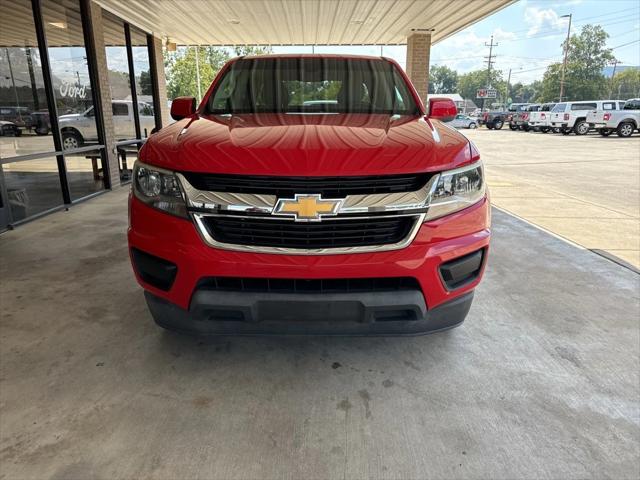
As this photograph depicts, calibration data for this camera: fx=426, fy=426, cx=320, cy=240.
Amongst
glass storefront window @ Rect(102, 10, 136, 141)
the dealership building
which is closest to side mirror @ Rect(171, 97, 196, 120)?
the dealership building

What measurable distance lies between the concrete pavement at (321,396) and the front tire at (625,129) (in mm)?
23320

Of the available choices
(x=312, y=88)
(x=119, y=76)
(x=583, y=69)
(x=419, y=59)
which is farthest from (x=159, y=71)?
(x=583, y=69)

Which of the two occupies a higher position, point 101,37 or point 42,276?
point 101,37

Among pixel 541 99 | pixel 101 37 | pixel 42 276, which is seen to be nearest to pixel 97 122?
pixel 101 37

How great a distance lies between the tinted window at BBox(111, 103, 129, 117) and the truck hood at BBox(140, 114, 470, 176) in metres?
6.61

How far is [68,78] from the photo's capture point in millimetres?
6488

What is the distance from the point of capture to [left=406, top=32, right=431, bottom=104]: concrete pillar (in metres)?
10.8

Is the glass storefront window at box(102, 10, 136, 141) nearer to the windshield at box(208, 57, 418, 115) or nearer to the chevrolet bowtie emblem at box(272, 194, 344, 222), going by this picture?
the windshield at box(208, 57, 418, 115)

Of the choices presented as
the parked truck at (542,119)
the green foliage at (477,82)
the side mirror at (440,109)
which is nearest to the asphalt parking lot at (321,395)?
the side mirror at (440,109)

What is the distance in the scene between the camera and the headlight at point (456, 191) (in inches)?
76.2

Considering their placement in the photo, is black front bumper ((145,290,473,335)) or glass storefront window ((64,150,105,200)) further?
glass storefront window ((64,150,105,200))

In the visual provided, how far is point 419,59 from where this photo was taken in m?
10.9

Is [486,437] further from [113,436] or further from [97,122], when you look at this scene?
[97,122]

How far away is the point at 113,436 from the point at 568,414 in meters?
2.06
